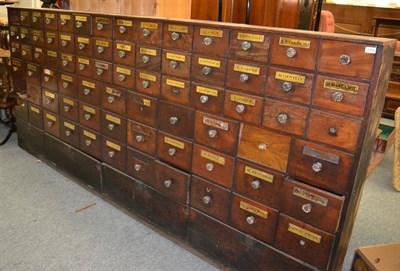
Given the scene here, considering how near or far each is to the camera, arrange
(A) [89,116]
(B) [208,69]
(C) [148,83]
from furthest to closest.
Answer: (A) [89,116] < (C) [148,83] < (B) [208,69]

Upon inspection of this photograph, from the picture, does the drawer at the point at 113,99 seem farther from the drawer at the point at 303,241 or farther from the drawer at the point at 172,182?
the drawer at the point at 303,241

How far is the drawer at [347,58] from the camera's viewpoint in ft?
4.71

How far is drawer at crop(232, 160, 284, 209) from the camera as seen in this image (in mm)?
1819

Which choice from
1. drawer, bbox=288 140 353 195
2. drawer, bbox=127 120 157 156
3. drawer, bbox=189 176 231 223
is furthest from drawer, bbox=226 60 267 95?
drawer, bbox=127 120 157 156

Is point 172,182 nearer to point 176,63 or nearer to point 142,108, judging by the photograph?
point 142,108

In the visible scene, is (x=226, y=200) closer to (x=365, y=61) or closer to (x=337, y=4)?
(x=365, y=61)

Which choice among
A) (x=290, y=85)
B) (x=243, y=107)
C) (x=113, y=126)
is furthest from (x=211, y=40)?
(x=113, y=126)

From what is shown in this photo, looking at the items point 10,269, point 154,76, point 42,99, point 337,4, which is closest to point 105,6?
point 154,76

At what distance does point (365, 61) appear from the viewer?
4.73 ft

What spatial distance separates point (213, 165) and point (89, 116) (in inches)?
46.2

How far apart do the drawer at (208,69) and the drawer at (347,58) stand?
1.69ft

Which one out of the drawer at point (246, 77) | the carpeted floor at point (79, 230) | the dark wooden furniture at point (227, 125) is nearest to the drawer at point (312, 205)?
the dark wooden furniture at point (227, 125)

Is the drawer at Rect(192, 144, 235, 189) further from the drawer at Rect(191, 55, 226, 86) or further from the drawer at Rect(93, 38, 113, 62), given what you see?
the drawer at Rect(93, 38, 113, 62)

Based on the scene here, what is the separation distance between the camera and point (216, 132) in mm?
1978
